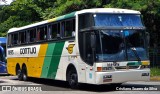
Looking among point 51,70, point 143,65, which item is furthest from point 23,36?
point 143,65

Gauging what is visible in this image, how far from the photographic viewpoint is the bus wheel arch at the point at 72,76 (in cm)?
1625

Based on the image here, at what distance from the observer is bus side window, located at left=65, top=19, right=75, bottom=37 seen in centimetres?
1636

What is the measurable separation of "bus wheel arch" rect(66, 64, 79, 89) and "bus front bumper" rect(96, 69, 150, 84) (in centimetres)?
189

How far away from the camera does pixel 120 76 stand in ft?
48.5

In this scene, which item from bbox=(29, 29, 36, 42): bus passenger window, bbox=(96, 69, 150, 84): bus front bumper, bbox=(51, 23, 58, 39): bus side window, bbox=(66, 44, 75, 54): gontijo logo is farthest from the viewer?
bbox=(29, 29, 36, 42): bus passenger window

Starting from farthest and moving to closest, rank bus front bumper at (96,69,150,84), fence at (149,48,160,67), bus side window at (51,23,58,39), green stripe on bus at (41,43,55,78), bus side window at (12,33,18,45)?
fence at (149,48,160,67)
bus side window at (12,33,18,45)
green stripe on bus at (41,43,55,78)
bus side window at (51,23,58,39)
bus front bumper at (96,69,150,84)

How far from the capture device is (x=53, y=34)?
60.2 ft

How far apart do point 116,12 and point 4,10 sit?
24.9 metres

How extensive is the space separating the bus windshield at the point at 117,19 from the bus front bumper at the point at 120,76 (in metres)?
1.94

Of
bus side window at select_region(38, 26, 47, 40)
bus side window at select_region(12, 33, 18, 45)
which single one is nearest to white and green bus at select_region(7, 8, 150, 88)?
bus side window at select_region(38, 26, 47, 40)

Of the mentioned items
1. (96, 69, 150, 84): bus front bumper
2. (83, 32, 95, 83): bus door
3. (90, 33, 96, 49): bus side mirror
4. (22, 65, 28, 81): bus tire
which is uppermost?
(90, 33, 96, 49): bus side mirror

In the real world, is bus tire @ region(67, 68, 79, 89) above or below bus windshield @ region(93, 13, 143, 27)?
below

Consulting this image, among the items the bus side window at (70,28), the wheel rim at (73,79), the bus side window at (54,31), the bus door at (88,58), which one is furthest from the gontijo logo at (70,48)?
the bus side window at (54,31)

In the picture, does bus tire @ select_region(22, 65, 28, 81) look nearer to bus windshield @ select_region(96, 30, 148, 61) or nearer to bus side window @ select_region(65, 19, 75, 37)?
bus side window @ select_region(65, 19, 75, 37)
